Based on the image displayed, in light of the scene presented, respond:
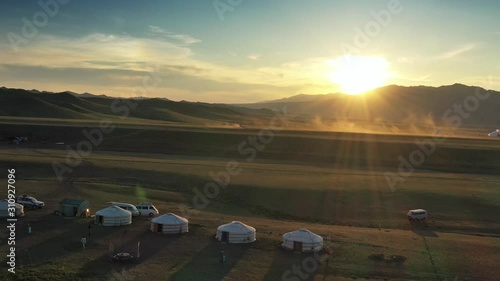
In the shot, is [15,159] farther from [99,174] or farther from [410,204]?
[410,204]

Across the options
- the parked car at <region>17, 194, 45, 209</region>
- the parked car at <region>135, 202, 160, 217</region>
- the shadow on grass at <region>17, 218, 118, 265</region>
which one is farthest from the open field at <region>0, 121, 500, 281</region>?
the parked car at <region>17, 194, 45, 209</region>

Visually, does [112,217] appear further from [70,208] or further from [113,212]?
[70,208]

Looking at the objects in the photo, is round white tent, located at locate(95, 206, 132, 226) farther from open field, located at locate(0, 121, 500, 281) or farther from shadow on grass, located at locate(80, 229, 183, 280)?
shadow on grass, located at locate(80, 229, 183, 280)

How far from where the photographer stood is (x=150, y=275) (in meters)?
27.5

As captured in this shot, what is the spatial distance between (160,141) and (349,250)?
66.4 m

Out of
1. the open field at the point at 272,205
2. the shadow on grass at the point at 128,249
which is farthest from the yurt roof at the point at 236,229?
the shadow on grass at the point at 128,249

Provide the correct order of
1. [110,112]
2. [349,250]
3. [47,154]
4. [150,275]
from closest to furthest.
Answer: [150,275] → [349,250] → [47,154] → [110,112]

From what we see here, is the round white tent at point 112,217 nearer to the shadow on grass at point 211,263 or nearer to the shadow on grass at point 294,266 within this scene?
the shadow on grass at point 211,263

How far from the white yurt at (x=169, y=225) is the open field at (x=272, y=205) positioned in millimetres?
664

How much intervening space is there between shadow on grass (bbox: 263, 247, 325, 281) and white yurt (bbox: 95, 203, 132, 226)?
13073 mm

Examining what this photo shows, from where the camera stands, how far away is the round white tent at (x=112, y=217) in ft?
123

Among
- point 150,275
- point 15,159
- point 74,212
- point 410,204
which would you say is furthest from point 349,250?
point 15,159

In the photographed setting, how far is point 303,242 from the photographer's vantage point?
109 feet

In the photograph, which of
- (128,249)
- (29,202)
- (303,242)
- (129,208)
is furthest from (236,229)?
(29,202)
